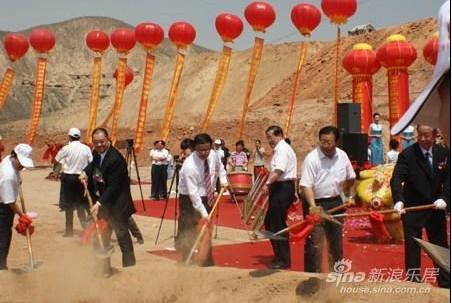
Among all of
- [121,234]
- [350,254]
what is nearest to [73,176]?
[121,234]

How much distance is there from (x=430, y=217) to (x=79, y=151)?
5.91 metres

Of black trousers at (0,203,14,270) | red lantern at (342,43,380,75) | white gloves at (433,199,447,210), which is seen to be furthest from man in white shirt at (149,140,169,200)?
white gloves at (433,199,447,210)

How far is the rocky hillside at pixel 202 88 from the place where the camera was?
3522 cm

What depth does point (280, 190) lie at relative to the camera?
24.1 ft

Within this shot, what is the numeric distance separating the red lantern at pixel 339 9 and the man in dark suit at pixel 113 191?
39.4 ft

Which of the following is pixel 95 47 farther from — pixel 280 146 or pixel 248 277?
pixel 248 277

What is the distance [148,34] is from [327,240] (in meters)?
17.3

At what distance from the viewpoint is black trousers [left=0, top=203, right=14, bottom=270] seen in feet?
20.7

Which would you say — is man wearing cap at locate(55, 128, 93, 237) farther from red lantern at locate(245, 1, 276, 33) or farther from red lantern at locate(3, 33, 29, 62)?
red lantern at locate(3, 33, 29, 62)

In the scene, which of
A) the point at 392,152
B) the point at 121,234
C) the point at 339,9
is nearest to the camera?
the point at 121,234

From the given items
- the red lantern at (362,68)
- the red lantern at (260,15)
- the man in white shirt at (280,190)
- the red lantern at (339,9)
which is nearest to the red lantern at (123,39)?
the red lantern at (260,15)

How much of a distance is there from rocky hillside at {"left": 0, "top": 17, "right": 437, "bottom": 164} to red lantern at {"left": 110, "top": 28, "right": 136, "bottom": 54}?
10.2 m

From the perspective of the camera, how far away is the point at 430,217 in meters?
5.88

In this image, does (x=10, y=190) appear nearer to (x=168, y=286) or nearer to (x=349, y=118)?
(x=168, y=286)
